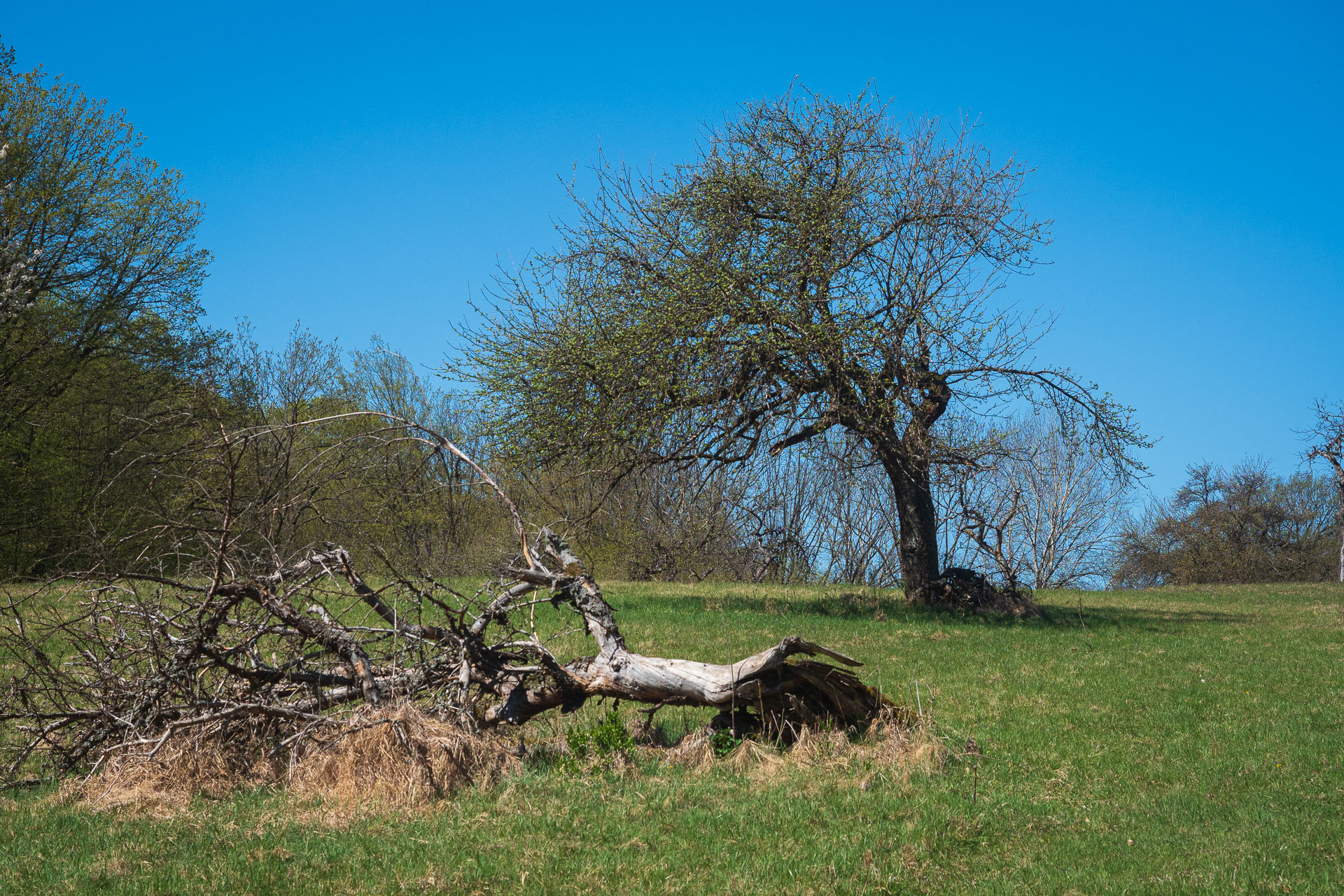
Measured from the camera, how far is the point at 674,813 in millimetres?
6250

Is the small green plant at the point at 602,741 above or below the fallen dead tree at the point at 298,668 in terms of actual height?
below

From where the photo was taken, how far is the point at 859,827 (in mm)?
6008

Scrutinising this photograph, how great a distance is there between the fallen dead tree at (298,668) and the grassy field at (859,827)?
65cm

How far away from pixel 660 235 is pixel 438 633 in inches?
473

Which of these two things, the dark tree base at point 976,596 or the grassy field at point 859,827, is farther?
the dark tree base at point 976,596

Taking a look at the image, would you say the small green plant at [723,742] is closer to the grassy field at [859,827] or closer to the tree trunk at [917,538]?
the grassy field at [859,827]

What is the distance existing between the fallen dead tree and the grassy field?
2.13 feet

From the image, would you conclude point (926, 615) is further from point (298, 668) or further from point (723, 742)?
point (298, 668)

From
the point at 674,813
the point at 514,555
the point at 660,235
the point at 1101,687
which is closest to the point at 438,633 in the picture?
the point at 514,555

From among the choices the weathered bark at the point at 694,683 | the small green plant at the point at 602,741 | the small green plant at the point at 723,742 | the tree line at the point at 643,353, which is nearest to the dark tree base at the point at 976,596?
the tree line at the point at 643,353

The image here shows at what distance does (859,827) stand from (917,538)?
46.0 feet

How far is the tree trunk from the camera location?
1922cm

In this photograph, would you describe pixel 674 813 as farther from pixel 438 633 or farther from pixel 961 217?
pixel 961 217

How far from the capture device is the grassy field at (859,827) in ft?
17.1
